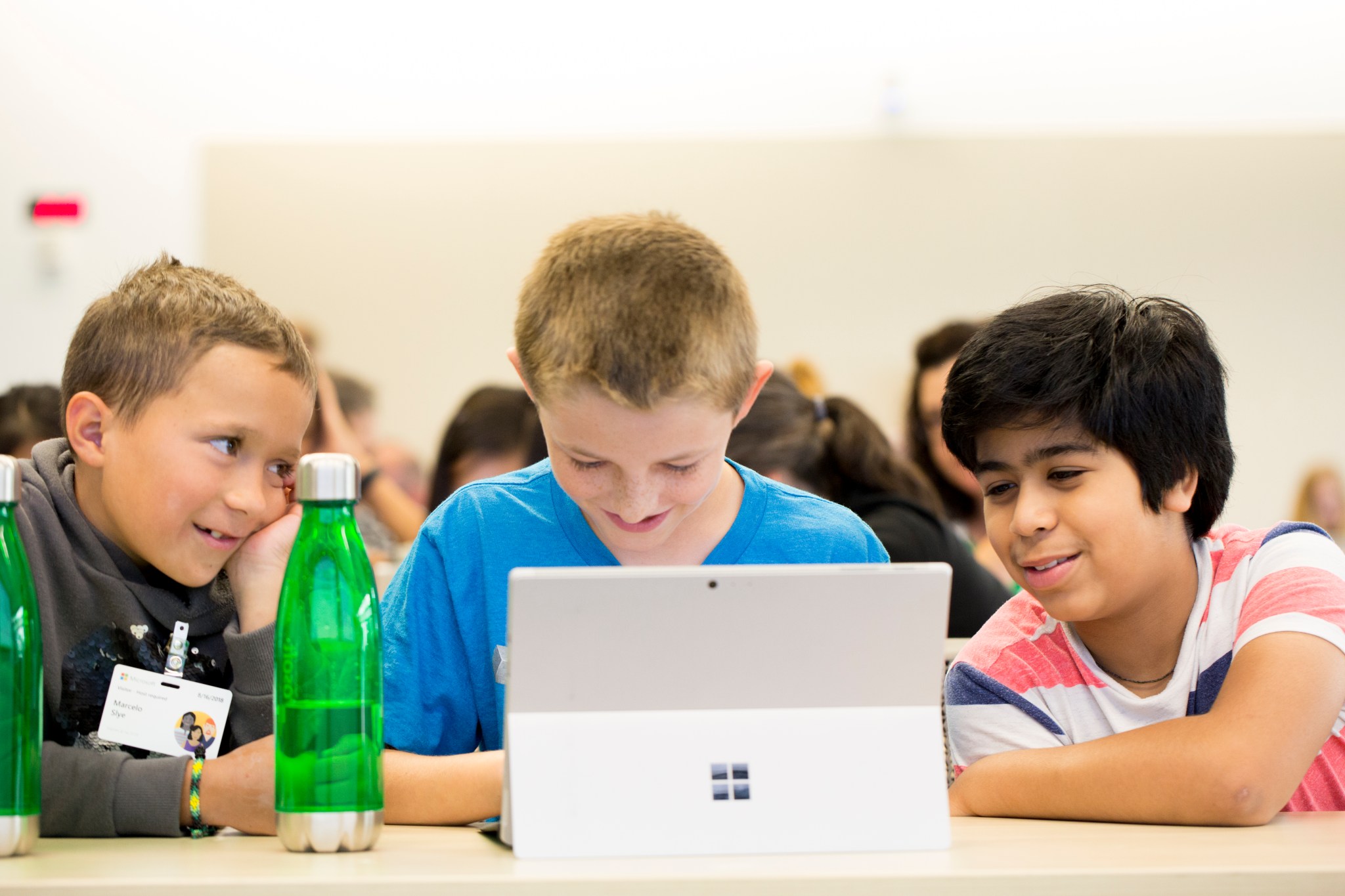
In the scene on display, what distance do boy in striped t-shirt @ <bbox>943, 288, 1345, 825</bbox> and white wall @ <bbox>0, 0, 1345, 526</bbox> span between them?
3.50 m

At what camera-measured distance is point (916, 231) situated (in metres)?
4.79

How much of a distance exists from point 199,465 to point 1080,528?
88cm

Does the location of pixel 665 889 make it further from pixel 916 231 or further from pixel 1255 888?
pixel 916 231

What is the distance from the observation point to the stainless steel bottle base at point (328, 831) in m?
0.80

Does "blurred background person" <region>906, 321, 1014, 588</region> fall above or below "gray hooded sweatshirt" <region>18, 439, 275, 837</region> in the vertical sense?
above

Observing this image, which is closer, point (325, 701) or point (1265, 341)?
point (325, 701)

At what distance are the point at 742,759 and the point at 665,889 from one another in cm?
A: 14

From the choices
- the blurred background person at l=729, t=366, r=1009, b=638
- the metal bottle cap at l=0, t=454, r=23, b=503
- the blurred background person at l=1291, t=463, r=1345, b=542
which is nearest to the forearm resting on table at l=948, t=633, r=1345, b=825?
the metal bottle cap at l=0, t=454, r=23, b=503

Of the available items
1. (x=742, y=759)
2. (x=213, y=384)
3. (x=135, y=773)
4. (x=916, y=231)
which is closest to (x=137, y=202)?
(x=916, y=231)

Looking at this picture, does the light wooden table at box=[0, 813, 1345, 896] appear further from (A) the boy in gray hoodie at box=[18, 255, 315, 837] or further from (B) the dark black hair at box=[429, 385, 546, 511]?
(B) the dark black hair at box=[429, 385, 546, 511]

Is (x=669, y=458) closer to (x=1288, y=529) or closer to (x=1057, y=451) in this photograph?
(x=1057, y=451)

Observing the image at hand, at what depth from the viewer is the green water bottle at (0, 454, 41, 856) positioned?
789 mm

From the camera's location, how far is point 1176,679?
1.25 m

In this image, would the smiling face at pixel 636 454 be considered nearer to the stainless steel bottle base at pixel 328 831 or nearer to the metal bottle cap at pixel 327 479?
the metal bottle cap at pixel 327 479
